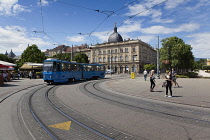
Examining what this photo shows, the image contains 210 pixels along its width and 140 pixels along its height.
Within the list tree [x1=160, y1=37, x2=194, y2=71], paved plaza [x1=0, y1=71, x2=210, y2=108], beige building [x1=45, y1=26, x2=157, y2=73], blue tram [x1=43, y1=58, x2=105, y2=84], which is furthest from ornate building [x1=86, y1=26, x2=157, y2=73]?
paved plaza [x1=0, y1=71, x2=210, y2=108]

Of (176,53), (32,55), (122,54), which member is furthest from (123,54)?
(176,53)

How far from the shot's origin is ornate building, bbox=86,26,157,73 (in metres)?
68.4

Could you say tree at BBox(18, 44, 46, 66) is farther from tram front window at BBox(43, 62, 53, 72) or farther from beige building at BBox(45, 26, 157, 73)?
tram front window at BBox(43, 62, 53, 72)

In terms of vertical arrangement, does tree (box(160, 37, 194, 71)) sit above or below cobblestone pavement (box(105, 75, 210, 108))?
above

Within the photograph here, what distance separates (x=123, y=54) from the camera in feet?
237

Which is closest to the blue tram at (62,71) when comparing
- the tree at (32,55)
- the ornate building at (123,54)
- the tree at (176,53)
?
the tree at (176,53)

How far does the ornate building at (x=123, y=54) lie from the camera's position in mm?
68438

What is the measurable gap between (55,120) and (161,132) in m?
3.41

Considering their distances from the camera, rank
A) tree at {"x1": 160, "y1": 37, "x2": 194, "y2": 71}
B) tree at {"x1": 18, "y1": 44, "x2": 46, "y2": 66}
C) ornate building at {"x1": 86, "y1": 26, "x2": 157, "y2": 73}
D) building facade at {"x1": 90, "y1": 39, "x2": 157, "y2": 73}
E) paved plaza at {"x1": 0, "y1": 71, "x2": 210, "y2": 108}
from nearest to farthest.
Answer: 1. paved plaza at {"x1": 0, "y1": 71, "x2": 210, "y2": 108}
2. tree at {"x1": 160, "y1": 37, "x2": 194, "y2": 71}
3. tree at {"x1": 18, "y1": 44, "x2": 46, "y2": 66}
4. building facade at {"x1": 90, "y1": 39, "x2": 157, "y2": 73}
5. ornate building at {"x1": 86, "y1": 26, "x2": 157, "y2": 73}

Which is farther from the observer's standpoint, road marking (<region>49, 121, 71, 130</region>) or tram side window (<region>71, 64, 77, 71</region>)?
tram side window (<region>71, 64, 77, 71</region>)

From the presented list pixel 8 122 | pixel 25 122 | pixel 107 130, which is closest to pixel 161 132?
pixel 107 130

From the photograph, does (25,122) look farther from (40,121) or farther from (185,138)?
(185,138)

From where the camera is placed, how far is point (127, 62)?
70.8 meters

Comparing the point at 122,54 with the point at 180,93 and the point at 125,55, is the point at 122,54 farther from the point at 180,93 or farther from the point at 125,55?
the point at 180,93
